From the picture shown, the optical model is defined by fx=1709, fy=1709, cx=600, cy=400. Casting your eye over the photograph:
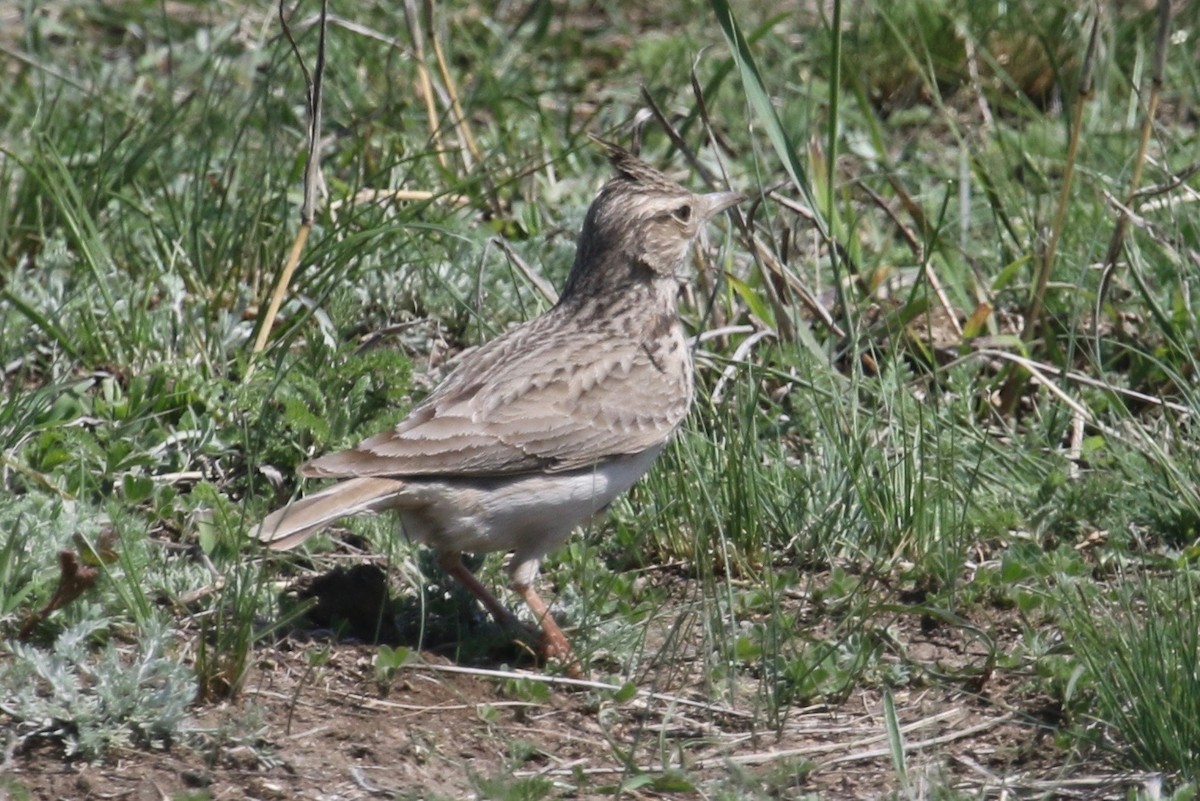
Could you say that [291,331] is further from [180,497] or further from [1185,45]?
[1185,45]

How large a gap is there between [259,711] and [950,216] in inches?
174

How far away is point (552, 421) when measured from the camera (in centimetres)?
518

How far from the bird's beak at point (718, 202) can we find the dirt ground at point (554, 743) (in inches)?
67.3

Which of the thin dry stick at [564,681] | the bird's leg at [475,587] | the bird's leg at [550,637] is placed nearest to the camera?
the thin dry stick at [564,681]

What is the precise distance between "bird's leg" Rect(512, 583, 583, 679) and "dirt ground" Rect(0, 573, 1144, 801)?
7 centimetres

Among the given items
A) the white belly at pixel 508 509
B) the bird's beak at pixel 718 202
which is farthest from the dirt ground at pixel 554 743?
the bird's beak at pixel 718 202

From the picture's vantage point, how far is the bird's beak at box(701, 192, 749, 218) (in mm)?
5863

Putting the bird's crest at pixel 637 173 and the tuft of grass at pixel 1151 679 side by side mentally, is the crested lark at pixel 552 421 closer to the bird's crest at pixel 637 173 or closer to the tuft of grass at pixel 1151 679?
the bird's crest at pixel 637 173

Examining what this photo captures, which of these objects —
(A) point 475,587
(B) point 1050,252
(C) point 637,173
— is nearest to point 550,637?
(A) point 475,587

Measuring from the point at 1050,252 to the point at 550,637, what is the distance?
101 inches

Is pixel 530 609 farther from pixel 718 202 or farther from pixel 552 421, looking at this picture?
pixel 718 202

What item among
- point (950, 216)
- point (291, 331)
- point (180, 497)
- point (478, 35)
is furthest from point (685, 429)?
point (478, 35)

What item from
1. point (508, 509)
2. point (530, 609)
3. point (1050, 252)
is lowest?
point (530, 609)

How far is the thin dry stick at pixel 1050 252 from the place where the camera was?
5.92m
